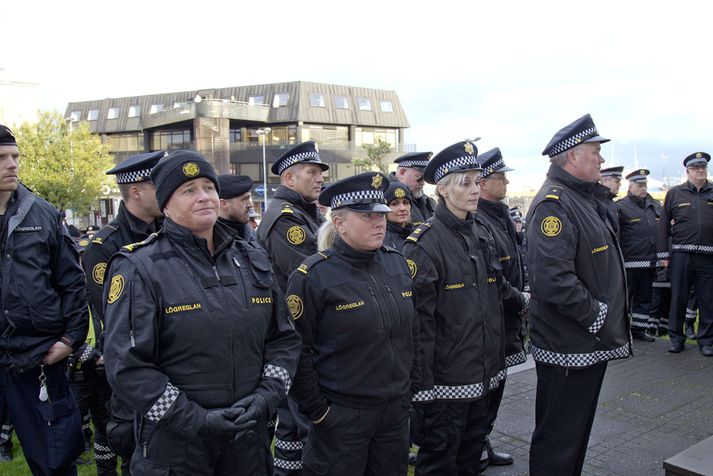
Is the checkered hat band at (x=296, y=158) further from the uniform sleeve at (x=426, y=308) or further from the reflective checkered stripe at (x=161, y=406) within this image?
the reflective checkered stripe at (x=161, y=406)

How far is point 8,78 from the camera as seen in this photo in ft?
141

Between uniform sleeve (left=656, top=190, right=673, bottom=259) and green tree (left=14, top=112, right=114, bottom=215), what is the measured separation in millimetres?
32155

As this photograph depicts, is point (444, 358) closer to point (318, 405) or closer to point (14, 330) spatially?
point (318, 405)

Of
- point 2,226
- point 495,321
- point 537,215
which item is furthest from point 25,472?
point 537,215

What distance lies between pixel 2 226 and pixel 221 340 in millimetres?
2029

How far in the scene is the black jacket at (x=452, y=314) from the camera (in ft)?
12.7

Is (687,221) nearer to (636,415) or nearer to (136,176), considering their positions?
(636,415)

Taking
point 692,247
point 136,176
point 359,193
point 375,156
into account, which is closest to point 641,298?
point 692,247

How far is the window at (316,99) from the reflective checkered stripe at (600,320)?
171 feet

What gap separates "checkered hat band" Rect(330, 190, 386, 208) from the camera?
346cm

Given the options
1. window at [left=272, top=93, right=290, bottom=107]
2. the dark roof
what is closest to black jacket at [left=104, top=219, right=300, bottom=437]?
the dark roof

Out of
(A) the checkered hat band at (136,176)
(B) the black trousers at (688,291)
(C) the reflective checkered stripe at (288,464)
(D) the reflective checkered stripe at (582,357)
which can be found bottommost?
(C) the reflective checkered stripe at (288,464)

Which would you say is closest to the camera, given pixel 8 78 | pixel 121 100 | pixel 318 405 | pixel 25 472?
pixel 318 405

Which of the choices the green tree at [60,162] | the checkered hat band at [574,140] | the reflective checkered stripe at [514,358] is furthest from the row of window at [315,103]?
the checkered hat band at [574,140]
